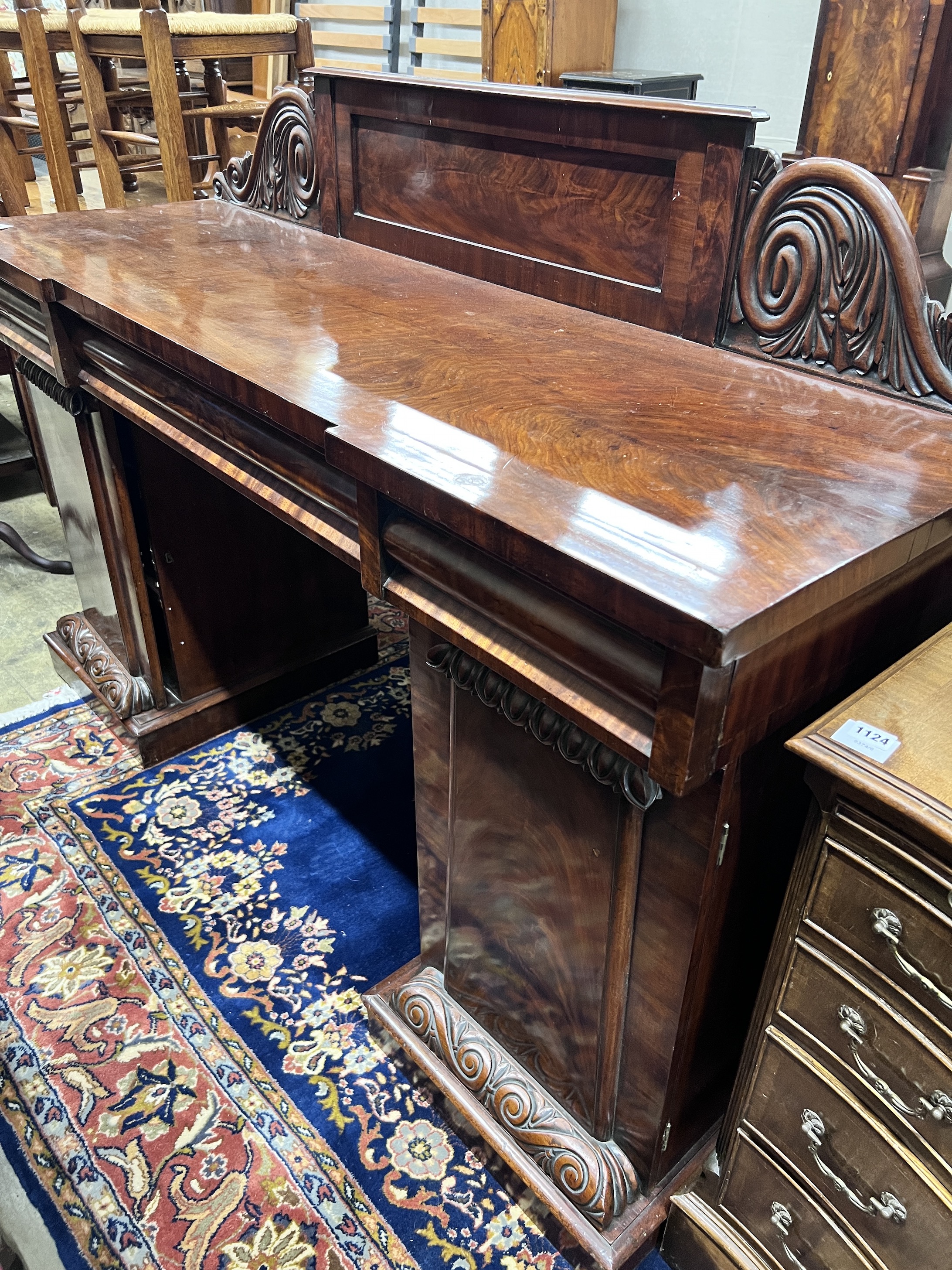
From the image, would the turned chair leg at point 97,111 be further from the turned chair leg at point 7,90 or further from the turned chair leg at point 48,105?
the turned chair leg at point 7,90

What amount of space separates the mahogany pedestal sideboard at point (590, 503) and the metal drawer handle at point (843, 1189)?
15 centimetres

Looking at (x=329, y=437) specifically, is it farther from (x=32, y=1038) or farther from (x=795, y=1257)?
(x=32, y=1038)

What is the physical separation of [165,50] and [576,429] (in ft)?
8.66

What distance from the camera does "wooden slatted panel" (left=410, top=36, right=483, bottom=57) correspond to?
4555mm

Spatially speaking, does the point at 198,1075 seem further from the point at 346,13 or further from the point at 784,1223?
the point at 346,13

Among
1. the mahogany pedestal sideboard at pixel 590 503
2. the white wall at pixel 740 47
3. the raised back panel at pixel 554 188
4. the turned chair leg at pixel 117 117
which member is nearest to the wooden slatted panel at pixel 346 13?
the turned chair leg at pixel 117 117

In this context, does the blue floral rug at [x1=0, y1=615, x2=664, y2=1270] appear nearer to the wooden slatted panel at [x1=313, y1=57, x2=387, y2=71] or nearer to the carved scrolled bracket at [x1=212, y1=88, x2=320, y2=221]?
the carved scrolled bracket at [x1=212, y1=88, x2=320, y2=221]

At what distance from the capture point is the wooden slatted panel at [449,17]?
14.9 feet

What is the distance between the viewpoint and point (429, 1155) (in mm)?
1349

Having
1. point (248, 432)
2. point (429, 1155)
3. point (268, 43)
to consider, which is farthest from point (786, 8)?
point (429, 1155)

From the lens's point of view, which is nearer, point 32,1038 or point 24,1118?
point 24,1118

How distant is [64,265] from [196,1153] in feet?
4.63

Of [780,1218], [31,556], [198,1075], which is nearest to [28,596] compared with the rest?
[31,556]

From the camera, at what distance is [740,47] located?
3.56m
